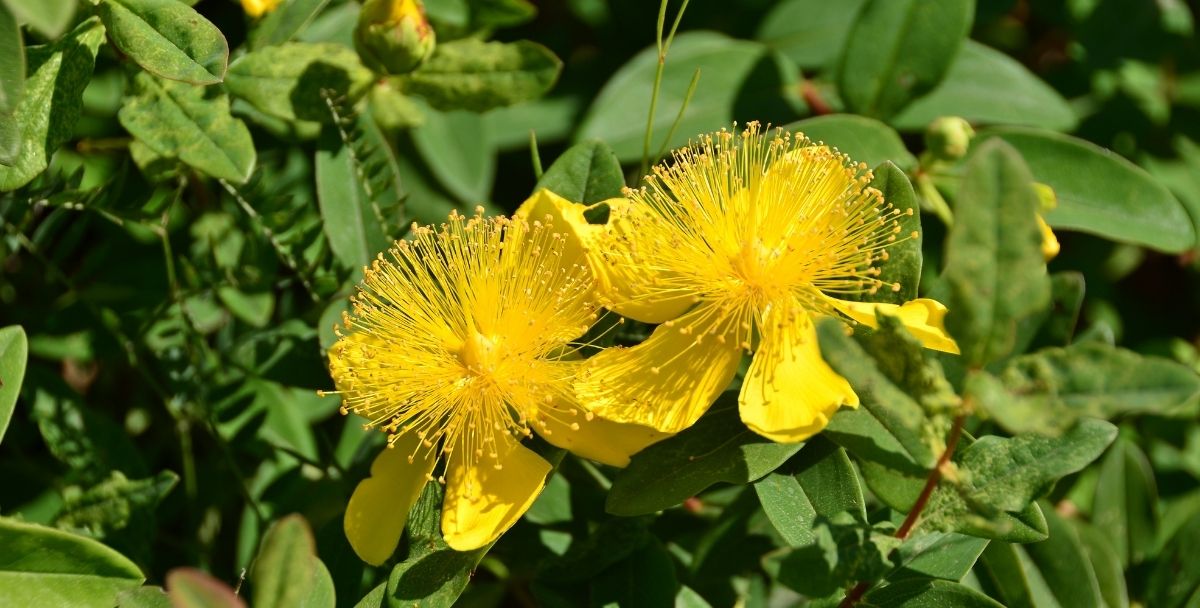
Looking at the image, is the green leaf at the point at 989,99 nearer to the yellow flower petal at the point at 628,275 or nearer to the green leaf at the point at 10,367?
the yellow flower petal at the point at 628,275

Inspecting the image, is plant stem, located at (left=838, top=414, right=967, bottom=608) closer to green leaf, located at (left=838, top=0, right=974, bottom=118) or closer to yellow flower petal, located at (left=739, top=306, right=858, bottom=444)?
yellow flower petal, located at (left=739, top=306, right=858, bottom=444)

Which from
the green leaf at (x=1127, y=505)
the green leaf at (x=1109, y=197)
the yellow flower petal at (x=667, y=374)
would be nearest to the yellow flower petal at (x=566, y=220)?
the yellow flower petal at (x=667, y=374)

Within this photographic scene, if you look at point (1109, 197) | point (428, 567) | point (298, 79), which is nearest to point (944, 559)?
point (428, 567)

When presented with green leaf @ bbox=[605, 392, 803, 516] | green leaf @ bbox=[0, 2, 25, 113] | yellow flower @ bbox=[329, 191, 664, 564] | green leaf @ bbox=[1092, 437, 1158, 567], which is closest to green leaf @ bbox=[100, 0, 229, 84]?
green leaf @ bbox=[0, 2, 25, 113]

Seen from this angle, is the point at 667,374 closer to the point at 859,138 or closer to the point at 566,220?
the point at 566,220

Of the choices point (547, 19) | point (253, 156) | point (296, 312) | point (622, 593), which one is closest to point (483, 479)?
point (622, 593)

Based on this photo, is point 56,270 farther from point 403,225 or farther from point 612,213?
point 612,213
